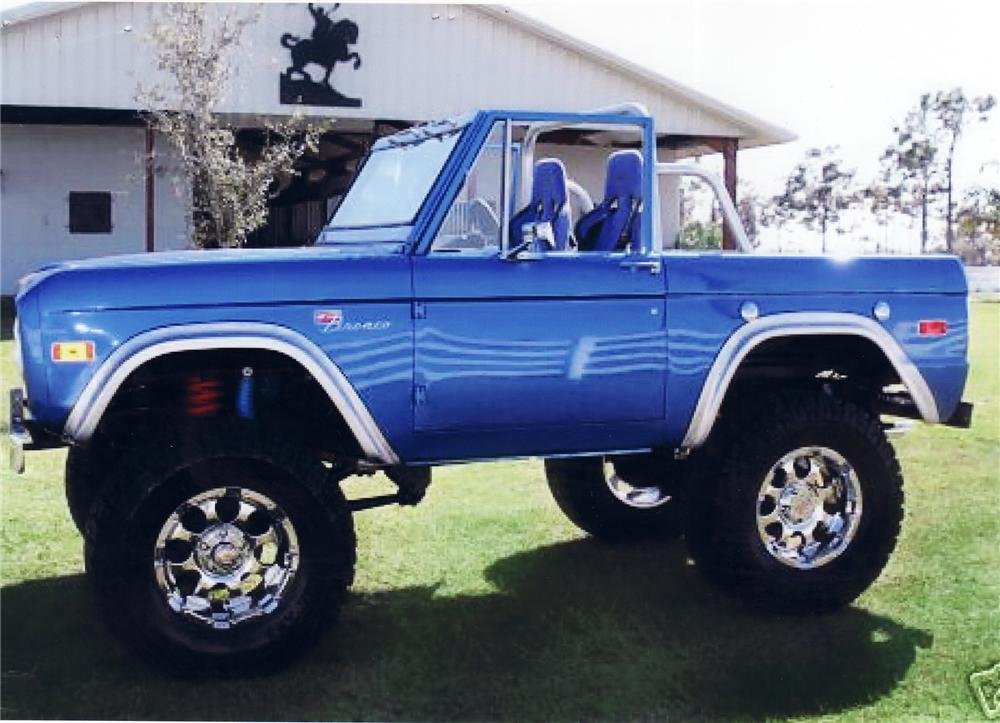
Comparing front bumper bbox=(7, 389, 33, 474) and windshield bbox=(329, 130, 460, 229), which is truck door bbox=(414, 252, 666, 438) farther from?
front bumper bbox=(7, 389, 33, 474)

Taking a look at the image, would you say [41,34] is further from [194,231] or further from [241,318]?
[241,318]

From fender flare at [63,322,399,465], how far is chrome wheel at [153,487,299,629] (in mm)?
452

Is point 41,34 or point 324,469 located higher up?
point 41,34

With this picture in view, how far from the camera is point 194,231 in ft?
56.5

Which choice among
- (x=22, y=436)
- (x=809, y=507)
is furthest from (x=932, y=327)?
(x=22, y=436)

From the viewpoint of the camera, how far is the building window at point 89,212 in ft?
73.6

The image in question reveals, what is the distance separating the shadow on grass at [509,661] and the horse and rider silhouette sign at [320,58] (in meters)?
15.6

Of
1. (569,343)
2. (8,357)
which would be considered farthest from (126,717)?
(8,357)

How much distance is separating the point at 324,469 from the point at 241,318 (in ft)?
2.25

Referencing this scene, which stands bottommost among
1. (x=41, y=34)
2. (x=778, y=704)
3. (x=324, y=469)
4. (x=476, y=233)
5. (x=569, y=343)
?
(x=778, y=704)

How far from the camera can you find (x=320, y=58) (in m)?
20.7

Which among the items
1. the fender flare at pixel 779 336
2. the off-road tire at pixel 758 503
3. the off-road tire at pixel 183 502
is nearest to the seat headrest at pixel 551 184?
the fender flare at pixel 779 336

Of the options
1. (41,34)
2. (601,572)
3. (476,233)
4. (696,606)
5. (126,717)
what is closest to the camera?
(126,717)

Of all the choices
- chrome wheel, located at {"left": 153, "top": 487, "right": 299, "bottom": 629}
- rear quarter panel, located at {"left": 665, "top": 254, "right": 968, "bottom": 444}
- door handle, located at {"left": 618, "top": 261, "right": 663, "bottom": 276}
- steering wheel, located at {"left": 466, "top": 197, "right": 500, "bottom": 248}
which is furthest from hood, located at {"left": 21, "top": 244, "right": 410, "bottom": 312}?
rear quarter panel, located at {"left": 665, "top": 254, "right": 968, "bottom": 444}
